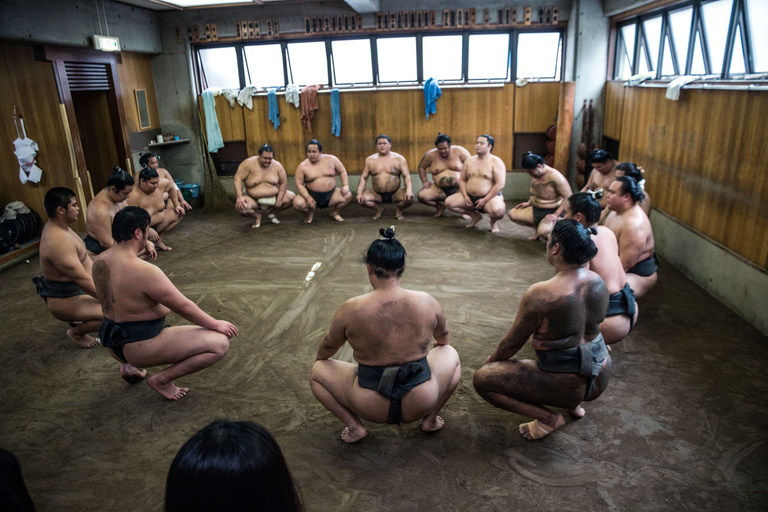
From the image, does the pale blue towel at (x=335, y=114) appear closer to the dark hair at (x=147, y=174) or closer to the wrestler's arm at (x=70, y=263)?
the dark hair at (x=147, y=174)

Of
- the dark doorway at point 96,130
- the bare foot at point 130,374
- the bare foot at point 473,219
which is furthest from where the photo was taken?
the dark doorway at point 96,130

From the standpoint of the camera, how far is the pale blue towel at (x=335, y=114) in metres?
7.68

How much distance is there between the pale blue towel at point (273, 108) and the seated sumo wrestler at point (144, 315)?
5522 millimetres

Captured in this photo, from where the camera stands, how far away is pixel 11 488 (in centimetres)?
92

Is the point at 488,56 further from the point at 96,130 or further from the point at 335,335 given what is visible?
the point at 335,335

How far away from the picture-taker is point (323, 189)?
662 cm

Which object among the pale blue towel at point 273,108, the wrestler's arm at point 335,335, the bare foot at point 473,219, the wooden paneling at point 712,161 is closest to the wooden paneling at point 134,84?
the pale blue towel at point 273,108

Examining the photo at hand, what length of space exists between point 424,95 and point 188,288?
4682 mm

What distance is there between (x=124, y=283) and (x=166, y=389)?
683 millimetres

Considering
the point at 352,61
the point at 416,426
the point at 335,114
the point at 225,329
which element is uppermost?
the point at 352,61

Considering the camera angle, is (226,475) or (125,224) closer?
(226,475)

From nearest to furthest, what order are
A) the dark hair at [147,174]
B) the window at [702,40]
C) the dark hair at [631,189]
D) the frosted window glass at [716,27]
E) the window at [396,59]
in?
the dark hair at [631,189], the window at [702,40], the frosted window glass at [716,27], the dark hair at [147,174], the window at [396,59]

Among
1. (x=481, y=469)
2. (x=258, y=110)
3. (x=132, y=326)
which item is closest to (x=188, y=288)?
(x=132, y=326)

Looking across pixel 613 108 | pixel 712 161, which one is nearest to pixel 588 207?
pixel 712 161
